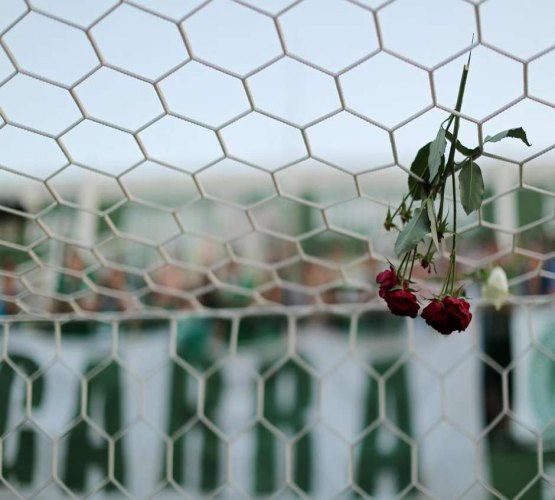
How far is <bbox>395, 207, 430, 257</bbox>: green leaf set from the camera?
74 cm

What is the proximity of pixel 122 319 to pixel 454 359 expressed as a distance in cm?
59

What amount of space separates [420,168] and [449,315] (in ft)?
0.69

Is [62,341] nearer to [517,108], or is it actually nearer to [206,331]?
[206,331]

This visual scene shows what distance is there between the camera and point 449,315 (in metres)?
0.69

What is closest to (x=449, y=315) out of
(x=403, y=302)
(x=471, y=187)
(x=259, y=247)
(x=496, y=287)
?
(x=403, y=302)

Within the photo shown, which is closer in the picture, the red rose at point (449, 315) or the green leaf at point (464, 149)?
the red rose at point (449, 315)

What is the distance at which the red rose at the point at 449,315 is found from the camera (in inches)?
26.9

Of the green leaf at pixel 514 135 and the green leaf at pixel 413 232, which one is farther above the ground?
the green leaf at pixel 514 135

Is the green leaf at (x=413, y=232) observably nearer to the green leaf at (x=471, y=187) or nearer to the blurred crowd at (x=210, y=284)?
the green leaf at (x=471, y=187)

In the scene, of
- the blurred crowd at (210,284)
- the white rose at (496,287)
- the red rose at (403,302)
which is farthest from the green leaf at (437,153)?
the blurred crowd at (210,284)

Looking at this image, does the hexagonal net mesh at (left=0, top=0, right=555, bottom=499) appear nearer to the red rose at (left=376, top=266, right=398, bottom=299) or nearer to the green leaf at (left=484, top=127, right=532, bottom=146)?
the green leaf at (left=484, top=127, right=532, bottom=146)

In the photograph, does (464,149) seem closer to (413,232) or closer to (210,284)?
(413,232)

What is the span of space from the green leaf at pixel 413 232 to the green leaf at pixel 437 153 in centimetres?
4

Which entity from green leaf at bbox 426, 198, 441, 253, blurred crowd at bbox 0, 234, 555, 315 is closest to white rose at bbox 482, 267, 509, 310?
blurred crowd at bbox 0, 234, 555, 315
